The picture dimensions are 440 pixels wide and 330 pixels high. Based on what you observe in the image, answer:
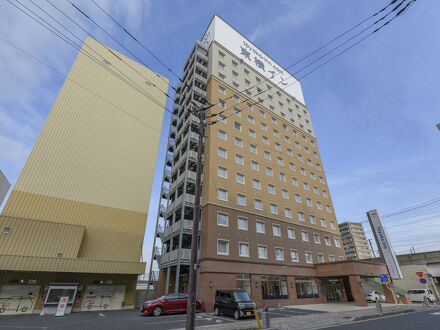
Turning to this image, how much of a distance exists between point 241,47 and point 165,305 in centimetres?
4514

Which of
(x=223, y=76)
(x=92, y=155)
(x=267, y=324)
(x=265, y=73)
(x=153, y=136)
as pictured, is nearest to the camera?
(x=267, y=324)

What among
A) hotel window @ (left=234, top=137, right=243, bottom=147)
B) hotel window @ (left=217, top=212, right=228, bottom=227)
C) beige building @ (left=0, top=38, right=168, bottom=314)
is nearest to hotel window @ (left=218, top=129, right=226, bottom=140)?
hotel window @ (left=234, top=137, right=243, bottom=147)

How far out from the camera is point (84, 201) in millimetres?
23469

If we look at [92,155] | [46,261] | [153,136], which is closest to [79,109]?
[92,155]

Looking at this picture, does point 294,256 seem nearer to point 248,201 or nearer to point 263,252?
point 263,252

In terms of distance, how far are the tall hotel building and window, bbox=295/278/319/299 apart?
0.39 feet

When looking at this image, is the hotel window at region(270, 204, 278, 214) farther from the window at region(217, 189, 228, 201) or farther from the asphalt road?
the asphalt road

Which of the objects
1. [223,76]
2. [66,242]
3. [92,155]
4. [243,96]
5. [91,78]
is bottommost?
[66,242]

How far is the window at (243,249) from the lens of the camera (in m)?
24.3

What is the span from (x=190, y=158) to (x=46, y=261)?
1736 cm

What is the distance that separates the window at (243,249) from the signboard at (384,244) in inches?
716

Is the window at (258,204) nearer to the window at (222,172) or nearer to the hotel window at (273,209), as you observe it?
the hotel window at (273,209)

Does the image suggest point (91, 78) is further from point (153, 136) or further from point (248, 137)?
point (248, 137)

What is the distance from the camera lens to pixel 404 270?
37875 mm
